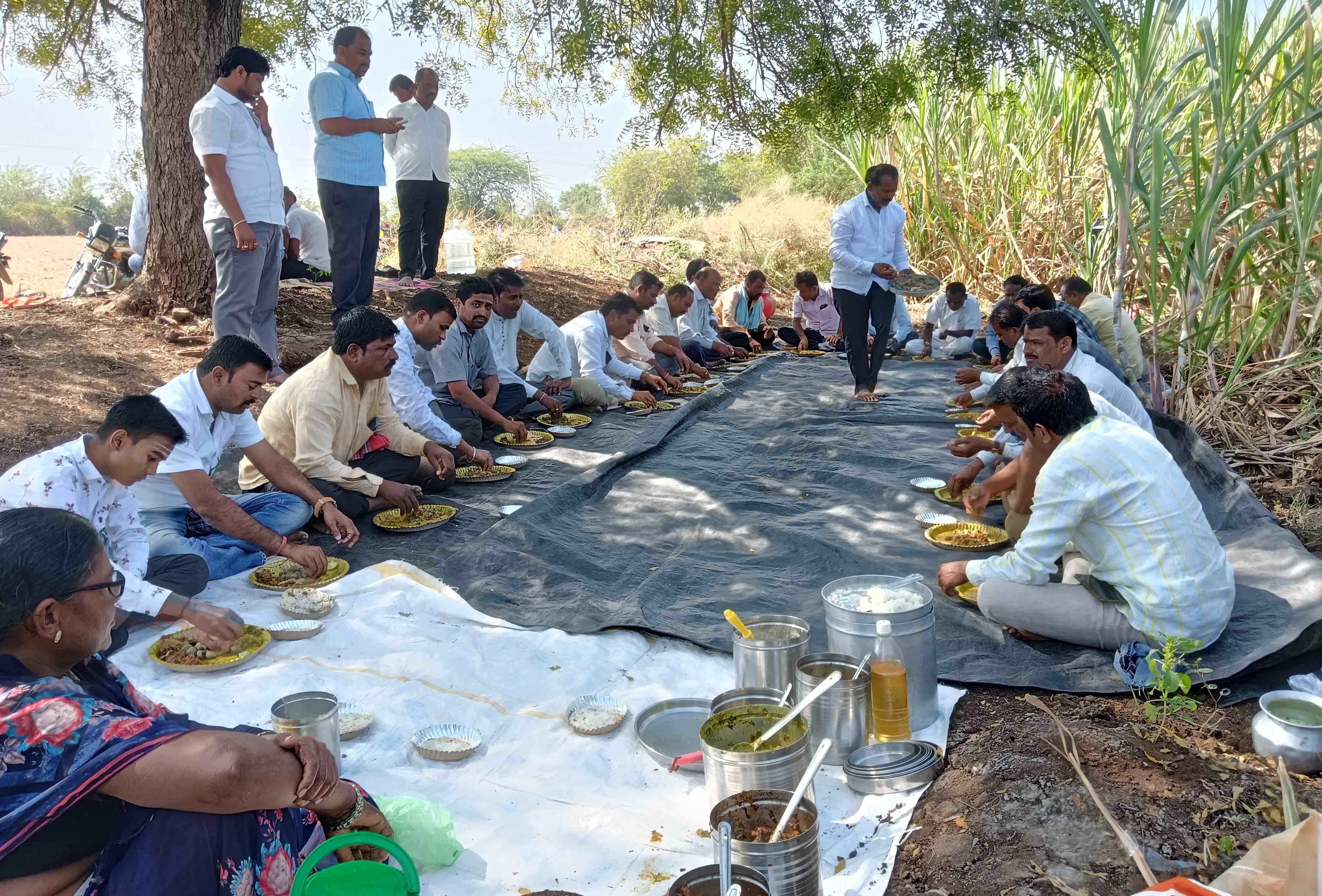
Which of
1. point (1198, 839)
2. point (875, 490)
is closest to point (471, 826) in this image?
point (1198, 839)

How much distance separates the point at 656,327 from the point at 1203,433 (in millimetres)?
5206

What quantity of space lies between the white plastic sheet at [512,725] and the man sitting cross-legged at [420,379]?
5.36 feet

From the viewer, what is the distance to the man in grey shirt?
6102mm

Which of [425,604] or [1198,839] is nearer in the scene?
[1198,839]

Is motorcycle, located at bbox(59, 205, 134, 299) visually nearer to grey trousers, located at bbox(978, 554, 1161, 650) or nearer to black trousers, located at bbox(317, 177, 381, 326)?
black trousers, located at bbox(317, 177, 381, 326)

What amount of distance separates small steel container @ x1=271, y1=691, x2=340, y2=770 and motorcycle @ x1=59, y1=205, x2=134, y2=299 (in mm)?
8066

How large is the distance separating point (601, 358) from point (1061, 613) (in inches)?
188

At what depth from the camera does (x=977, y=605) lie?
136 inches

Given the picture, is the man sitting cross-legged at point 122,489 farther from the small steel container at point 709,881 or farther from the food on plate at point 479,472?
the food on plate at point 479,472

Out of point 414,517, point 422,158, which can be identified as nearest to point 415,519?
point 414,517

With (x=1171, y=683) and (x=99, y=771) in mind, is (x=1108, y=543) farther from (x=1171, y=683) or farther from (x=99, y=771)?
(x=99, y=771)

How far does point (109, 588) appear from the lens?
69.2 inches

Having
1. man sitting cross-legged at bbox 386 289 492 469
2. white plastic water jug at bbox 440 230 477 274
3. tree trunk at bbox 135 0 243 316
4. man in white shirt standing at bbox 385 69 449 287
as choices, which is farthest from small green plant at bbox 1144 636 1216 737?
white plastic water jug at bbox 440 230 477 274

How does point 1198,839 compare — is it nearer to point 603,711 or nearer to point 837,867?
point 837,867
